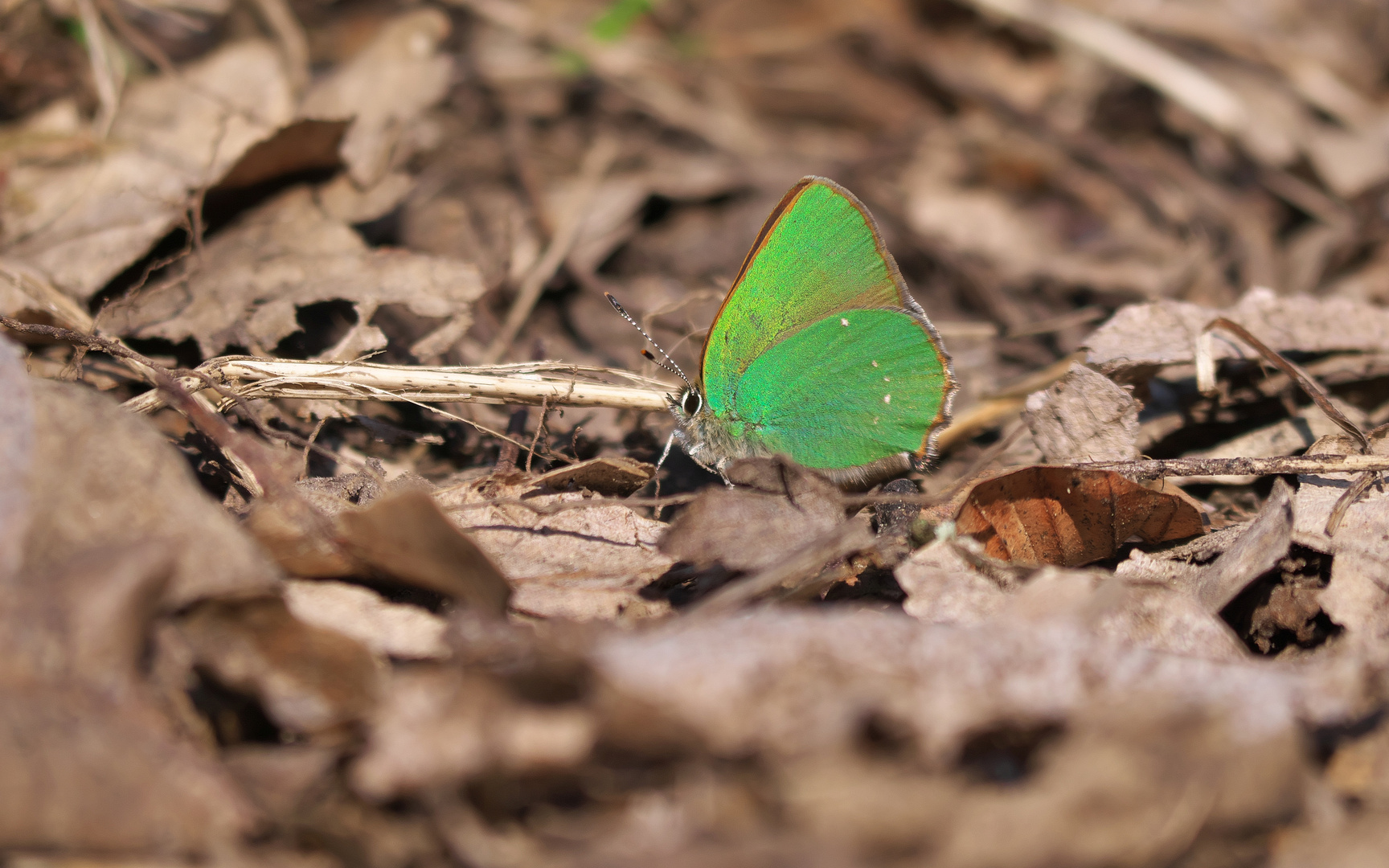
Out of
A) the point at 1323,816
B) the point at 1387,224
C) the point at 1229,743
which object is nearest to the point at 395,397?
the point at 1229,743

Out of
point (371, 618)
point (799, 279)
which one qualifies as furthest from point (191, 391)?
point (799, 279)

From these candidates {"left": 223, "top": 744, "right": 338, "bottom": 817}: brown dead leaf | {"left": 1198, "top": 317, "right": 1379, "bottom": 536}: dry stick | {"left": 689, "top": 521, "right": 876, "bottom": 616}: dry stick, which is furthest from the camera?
{"left": 1198, "top": 317, "right": 1379, "bottom": 536}: dry stick

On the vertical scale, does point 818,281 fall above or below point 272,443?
above

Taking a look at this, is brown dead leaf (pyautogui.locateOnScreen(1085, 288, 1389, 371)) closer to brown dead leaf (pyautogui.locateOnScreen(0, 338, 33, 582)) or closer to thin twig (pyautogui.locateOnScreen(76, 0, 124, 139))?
brown dead leaf (pyautogui.locateOnScreen(0, 338, 33, 582))

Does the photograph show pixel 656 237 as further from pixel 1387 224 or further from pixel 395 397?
pixel 1387 224

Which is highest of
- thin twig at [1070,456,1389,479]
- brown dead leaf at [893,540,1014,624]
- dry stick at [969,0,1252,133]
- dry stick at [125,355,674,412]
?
dry stick at [969,0,1252,133]

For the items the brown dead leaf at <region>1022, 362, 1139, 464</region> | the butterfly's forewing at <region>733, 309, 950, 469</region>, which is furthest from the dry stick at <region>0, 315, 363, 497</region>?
the brown dead leaf at <region>1022, 362, 1139, 464</region>

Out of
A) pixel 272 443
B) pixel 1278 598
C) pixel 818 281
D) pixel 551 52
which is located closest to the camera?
pixel 1278 598
